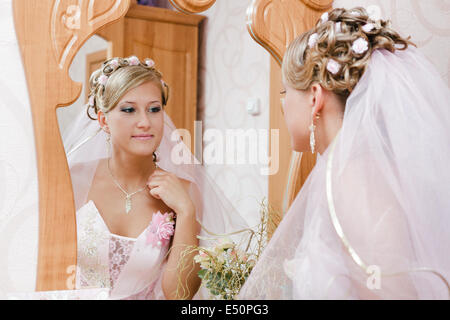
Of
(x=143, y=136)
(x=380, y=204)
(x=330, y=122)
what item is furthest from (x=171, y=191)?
(x=380, y=204)

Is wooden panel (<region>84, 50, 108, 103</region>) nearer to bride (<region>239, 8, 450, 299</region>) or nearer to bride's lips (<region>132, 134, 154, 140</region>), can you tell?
bride's lips (<region>132, 134, 154, 140</region>)

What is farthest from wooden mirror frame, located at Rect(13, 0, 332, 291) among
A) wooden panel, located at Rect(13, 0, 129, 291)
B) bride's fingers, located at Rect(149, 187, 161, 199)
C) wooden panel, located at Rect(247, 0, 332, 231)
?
wooden panel, located at Rect(247, 0, 332, 231)

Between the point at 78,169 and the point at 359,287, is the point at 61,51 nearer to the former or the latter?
the point at 78,169

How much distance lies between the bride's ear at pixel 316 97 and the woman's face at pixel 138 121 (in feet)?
1.33

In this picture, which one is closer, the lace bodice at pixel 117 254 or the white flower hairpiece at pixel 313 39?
the white flower hairpiece at pixel 313 39

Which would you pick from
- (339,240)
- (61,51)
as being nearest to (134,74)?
(61,51)

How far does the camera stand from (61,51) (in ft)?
3.52

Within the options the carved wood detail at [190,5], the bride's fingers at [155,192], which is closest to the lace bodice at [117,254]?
the bride's fingers at [155,192]

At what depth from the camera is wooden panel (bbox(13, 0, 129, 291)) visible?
1.05 m

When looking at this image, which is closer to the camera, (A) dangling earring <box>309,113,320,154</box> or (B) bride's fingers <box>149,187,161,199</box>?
(A) dangling earring <box>309,113,320,154</box>

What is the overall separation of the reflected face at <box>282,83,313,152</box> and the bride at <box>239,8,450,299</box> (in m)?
0.02

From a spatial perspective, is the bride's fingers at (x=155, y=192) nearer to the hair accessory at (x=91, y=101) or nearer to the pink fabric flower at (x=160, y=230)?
the pink fabric flower at (x=160, y=230)

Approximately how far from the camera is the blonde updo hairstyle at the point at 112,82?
1.11 m
